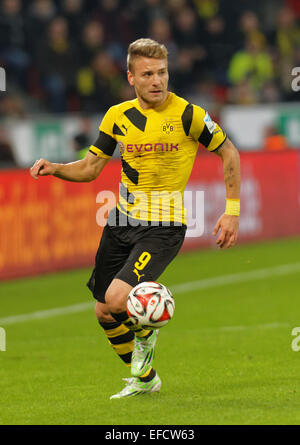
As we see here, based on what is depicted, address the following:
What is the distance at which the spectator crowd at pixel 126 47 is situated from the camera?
20.0m

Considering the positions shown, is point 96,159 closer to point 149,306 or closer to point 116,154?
point 149,306

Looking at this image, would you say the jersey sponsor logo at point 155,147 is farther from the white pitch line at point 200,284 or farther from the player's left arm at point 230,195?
the white pitch line at point 200,284

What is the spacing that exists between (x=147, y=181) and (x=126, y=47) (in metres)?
15.1

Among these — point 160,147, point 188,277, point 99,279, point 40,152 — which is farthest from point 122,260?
point 40,152

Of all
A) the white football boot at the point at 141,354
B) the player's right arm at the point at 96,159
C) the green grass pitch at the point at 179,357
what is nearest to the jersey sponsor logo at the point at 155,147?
the player's right arm at the point at 96,159

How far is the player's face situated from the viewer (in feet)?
24.1

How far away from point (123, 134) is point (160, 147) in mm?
300

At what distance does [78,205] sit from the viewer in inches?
592

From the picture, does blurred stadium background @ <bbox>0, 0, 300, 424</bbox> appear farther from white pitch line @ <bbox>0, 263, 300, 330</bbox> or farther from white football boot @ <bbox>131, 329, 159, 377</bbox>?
white football boot @ <bbox>131, 329, 159, 377</bbox>

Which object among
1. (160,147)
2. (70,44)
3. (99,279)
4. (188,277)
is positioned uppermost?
(70,44)

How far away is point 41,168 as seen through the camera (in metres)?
7.38

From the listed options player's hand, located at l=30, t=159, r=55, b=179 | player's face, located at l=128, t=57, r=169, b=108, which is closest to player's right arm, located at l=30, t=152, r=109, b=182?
player's hand, located at l=30, t=159, r=55, b=179

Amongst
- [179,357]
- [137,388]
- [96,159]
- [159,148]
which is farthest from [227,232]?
[179,357]
